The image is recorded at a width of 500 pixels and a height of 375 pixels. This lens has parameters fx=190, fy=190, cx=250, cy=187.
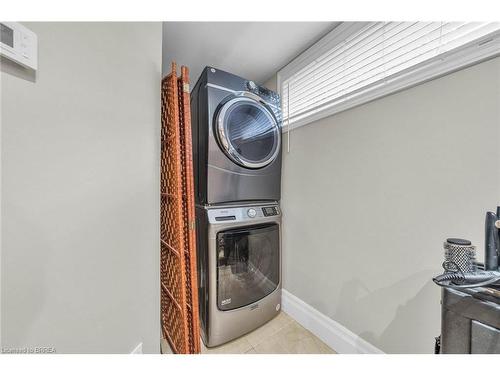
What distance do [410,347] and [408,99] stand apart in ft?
4.09

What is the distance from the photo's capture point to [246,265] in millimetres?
1488

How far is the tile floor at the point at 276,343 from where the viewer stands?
1.31 m

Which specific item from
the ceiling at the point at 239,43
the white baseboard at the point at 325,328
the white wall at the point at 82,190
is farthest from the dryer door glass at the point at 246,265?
the ceiling at the point at 239,43

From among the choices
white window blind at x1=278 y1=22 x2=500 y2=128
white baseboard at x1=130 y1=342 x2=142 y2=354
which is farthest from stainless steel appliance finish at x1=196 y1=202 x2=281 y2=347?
white window blind at x1=278 y1=22 x2=500 y2=128

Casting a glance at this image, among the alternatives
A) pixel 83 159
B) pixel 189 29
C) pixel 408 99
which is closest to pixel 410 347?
pixel 408 99

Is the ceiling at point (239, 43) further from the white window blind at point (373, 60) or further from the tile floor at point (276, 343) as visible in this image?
the tile floor at point (276, 343)

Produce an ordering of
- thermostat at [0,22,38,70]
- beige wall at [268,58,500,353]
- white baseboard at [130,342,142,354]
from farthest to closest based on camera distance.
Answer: white baseboard at [130,342,142,354] → beige wall at [268,58,500,353] → thermostat at [0,22,38,70]

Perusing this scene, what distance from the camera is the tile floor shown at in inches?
51.5

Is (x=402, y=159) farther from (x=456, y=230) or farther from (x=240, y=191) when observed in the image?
(x=240, y=191)

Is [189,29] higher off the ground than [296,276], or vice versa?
[189,29]

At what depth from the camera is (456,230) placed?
83 cm

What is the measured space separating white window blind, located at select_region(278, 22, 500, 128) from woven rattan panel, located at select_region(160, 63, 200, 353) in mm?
959

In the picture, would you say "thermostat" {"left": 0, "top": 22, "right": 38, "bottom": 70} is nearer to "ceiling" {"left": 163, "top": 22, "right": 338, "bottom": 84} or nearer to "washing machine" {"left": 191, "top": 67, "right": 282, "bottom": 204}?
"washing machine" {"left": 191, "top": 67, "right": 282, "bottom": 204}

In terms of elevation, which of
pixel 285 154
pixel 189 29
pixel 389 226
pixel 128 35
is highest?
pixel 189 29
